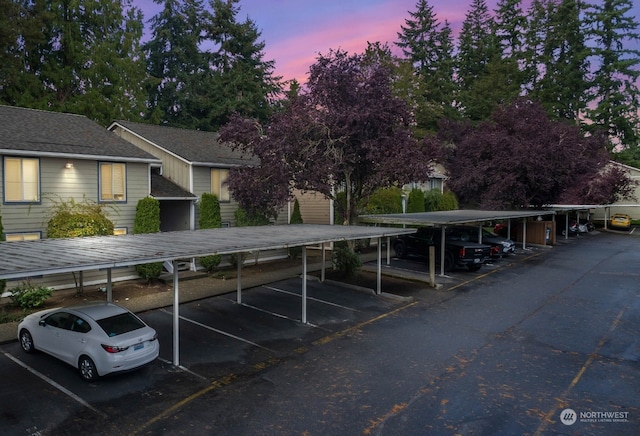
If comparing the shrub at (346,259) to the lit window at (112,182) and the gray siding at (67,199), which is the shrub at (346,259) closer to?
the gray siding at (67,199)

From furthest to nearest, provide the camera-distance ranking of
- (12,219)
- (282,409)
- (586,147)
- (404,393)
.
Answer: (586,147), (12,219), (404,393), (282,409)

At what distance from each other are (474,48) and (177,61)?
41.8 meters

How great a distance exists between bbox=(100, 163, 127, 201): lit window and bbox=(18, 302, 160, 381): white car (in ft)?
32.2

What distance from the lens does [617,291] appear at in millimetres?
17797

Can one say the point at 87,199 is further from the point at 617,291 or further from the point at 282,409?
the point at 617,291

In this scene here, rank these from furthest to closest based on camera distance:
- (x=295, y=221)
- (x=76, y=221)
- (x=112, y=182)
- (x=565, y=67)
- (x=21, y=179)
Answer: (x=565, y=67) < (x=295, y=221) < (x=112, y=182) < (x=76, y=221) < (x=21, y=179)

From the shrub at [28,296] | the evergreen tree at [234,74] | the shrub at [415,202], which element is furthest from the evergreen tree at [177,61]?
the shrub at [28,296]

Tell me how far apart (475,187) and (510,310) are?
21.8 meters

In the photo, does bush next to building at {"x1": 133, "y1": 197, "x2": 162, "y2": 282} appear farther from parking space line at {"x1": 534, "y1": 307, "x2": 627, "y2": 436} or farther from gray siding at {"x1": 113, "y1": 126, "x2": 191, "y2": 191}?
parking space line at {"x1": 534, "y1": 307, "x2": 627, "y2": 436}

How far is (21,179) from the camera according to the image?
17.0 metres

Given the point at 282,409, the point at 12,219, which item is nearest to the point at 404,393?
the point at 282,409

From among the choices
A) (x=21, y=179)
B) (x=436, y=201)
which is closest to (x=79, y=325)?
(x=21, y=179)

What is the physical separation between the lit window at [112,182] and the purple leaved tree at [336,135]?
5.12 meters

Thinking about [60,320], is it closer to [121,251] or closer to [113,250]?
[113,250]
